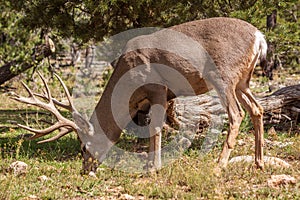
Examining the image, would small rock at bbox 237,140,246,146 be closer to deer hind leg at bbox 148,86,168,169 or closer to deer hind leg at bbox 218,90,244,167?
deer hind leg at bbox 218,90,244,167

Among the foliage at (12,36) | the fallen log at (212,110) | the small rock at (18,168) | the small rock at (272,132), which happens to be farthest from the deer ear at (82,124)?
the foliage at (12,36)

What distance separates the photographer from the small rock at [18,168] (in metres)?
5.95

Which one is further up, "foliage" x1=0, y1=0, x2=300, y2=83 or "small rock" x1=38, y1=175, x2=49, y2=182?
"foliage" x1=0, y1=0, x2=300, y2=83

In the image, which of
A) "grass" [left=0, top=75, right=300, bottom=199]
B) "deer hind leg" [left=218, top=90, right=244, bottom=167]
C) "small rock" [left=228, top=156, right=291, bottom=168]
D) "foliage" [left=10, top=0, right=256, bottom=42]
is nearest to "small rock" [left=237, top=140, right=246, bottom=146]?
"grass" [left=0, top=75, right=300, bottom=199]

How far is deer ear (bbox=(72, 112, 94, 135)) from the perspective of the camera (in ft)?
20.8

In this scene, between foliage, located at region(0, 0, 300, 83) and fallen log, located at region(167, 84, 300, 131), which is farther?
fallen log, located at region(167, 84, 300, 131)

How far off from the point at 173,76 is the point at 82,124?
1.35 m

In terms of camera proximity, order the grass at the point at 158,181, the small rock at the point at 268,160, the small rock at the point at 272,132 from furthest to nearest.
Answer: the small rock at the point at 272,132 < the small rock at the point at 268,160 < the grass at the point at 158,181

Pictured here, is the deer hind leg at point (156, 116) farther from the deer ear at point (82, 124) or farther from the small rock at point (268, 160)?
the small rock at point (268, 160)

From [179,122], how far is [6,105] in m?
7.21

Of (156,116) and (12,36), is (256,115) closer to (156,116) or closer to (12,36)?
(156,116)

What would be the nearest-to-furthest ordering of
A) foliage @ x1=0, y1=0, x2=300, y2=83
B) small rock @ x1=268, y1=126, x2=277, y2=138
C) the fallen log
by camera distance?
foliage @ x1=0, y1=0, x2=300, y2=83 < the fallen log < small rock @ x1=268, y1=126, x2=277, y2=138

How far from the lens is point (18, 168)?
602 cm

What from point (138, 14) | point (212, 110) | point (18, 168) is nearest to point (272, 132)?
point (212, 110)
